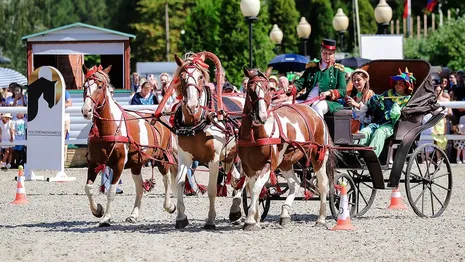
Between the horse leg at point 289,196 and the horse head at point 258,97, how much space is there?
4.72 ft

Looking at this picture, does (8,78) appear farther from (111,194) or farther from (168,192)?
(111,194)

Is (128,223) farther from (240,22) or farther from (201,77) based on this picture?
(240,22)

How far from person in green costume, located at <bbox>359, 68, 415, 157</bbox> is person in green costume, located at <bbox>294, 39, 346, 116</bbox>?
522 mm

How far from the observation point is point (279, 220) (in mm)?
14672

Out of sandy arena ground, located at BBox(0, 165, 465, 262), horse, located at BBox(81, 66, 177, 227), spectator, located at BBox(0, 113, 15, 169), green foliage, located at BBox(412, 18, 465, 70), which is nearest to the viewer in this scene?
sandy arena ground, located at BBox(0, 165, 465, 262)

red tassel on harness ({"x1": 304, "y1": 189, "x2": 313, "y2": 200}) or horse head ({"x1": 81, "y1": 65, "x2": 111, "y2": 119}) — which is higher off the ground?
horse head ({"x1": 81, "y1": 65, "x2": 111, "y2": 119})

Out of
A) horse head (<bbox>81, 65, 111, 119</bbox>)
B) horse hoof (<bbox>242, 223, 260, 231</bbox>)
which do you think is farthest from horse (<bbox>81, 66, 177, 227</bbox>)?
horse hoof (<bbox>242, 223, 260, 231</bbox>)

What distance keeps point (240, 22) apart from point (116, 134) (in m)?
37.6

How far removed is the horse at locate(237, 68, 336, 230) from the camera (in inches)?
530

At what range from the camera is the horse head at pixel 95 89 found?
14.6 meters

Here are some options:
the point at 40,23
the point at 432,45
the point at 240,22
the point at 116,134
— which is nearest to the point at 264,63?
the point at 240,22

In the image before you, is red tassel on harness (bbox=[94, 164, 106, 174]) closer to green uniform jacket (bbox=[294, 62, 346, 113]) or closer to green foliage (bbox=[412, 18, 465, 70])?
green uniform jacket (bbox=[294, 62, 346, 113])

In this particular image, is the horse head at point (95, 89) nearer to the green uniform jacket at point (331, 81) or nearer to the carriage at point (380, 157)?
the carriage at point (380, 157)

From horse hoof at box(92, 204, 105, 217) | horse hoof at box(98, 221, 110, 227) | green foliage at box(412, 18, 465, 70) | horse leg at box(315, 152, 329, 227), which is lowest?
horse hoof at box(98, 221, 110, 227)
